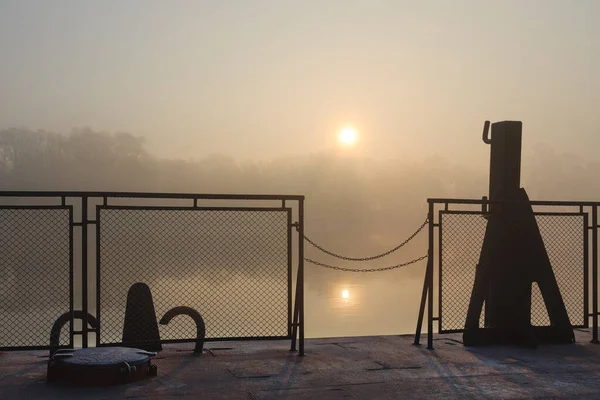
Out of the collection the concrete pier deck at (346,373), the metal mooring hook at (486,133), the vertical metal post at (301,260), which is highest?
the metal mooring hook at (486,133)

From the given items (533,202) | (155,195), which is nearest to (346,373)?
(155,195)

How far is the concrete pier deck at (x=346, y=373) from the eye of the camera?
7.79 meters

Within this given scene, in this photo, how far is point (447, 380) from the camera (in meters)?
8.59

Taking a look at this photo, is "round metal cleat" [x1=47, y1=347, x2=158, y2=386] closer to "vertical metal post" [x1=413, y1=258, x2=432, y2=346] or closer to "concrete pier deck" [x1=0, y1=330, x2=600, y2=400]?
"concrete pier deck" [x1=0, y1=330, x2=600, y2=400]

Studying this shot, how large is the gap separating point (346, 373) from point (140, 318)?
10.2ft

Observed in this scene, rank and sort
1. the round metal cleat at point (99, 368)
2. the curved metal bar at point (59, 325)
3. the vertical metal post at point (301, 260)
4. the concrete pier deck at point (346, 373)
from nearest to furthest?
the concrete pier deck at point (346, 373), the round metal cleat at point (99, 368), the curved metal bar at point (59, 325), the vertical metal post at point (301, 260)

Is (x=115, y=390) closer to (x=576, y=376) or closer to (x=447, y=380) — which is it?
(x=447, y=380)

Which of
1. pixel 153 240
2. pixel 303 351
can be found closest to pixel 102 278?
pixel 153 240

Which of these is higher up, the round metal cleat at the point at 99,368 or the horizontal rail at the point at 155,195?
the horizontal rail at the point at 155,195

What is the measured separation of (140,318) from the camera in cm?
1021

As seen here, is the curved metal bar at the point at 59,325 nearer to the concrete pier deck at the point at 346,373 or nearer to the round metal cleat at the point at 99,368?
the concrete pier deck at the point at 346,373

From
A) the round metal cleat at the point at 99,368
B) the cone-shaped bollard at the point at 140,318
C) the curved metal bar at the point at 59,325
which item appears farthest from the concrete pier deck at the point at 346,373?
the cone-shaped bollard at the point at 140,318

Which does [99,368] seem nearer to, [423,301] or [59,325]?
[59,325]

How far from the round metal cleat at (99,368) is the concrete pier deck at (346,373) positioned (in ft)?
0.47
